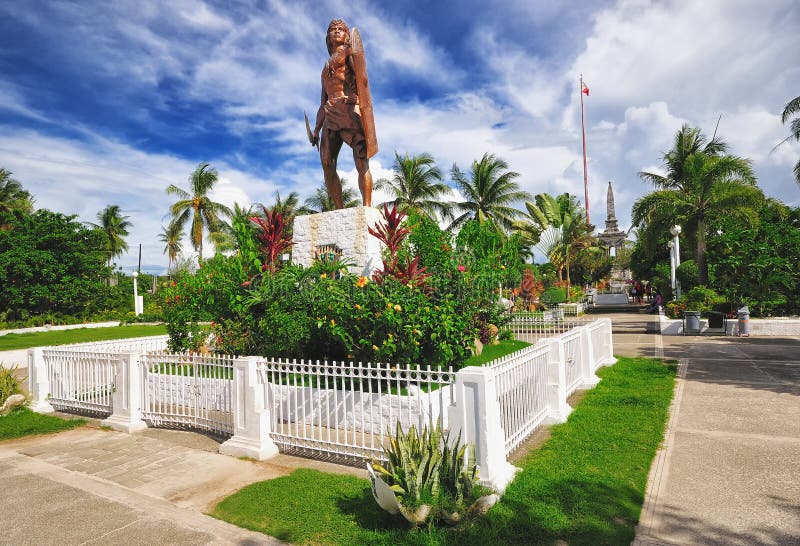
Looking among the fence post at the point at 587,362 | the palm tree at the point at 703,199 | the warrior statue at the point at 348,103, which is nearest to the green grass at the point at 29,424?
the warrior statue at the point at 348,103

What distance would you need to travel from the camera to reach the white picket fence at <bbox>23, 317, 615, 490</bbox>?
464 centimetres

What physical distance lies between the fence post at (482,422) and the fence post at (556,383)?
229 cm

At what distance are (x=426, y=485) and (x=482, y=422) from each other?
2.91ft

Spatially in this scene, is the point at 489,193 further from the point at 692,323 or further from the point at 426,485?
the point at 426,485

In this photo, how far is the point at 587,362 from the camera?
29.6 feet

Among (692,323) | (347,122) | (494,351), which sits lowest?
(692,323)

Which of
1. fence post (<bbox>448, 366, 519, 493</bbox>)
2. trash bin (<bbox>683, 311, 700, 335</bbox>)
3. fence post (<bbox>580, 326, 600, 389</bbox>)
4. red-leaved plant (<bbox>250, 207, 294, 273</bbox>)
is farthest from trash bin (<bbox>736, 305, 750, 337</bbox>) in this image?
fence post (<bbox>448, 366, 519, 493</bbox>)

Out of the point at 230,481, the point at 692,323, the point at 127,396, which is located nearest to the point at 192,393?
the point at 127,396

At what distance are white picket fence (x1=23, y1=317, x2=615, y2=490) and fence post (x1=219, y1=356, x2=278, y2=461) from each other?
12 millimetres

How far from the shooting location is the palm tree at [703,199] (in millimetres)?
21016

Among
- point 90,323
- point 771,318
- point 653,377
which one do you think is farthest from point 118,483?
point 90,323

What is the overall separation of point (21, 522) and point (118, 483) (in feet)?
3.06

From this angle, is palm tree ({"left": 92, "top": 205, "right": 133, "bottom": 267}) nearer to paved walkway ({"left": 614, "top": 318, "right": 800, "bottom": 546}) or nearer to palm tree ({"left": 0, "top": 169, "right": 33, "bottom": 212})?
palm tree ({"left": 0, "top": 169, "right": 33, "bottom": 212})

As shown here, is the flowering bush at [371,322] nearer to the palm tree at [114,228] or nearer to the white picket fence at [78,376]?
the white picket fence at [78,376]
